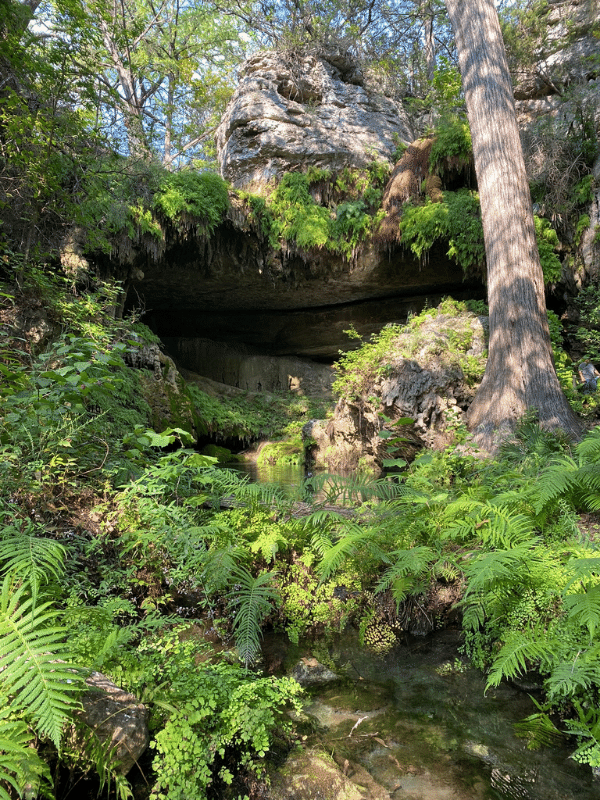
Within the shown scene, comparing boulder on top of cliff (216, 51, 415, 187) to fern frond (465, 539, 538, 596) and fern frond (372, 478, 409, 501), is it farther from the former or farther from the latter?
fern frond (465, 539, 538, 596)

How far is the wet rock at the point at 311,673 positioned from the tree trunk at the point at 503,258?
3621mm

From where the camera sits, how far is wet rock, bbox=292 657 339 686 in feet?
8.59

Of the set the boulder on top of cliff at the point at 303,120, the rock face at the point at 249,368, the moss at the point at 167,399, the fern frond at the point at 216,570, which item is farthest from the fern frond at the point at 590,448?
the rock face at the point at 249,368

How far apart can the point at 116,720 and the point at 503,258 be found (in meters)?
6.61

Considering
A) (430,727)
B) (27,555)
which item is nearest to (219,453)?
(27,555)

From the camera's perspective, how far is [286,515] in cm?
371

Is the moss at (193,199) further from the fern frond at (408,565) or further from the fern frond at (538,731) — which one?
the fern frond at (538,731)

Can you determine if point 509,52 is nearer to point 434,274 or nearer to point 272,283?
point 434,274

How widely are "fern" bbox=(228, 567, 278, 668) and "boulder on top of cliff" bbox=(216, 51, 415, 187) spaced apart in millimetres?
12043

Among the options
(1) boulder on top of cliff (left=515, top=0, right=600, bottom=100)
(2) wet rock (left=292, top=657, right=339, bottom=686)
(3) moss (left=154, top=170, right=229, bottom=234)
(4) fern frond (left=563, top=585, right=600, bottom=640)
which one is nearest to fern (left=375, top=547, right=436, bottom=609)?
(2) wet rock (left=292, top=657, right=339, bottom=686)

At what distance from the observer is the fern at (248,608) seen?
2.40 metres

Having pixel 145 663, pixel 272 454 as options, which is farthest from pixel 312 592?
pixel 272 454

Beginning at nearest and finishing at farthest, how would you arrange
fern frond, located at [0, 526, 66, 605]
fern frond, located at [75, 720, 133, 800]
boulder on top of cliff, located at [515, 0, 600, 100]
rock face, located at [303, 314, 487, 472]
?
1. fern frond, located at [75, 720, 133, 800]
2. fern frond, located at [0, 526, 66, 605]
3. rock face, located at [303, 314, 487, 472]
4. boulder on top of cliff, located at [515, 0, 600, 100]

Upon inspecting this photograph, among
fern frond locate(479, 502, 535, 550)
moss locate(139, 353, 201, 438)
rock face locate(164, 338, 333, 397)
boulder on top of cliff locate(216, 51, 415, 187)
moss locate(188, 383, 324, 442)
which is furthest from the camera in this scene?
rock face locate(164, 338, 333, 397)
